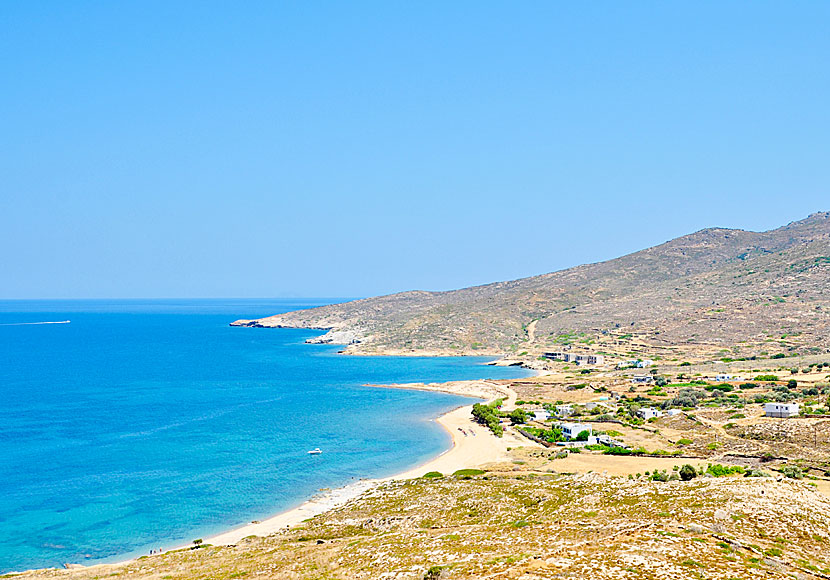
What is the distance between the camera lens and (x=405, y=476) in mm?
57875

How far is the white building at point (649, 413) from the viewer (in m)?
77.1

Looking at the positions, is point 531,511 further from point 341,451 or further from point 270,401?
point 270,401

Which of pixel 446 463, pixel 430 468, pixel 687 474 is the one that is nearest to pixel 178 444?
pixel 430 468

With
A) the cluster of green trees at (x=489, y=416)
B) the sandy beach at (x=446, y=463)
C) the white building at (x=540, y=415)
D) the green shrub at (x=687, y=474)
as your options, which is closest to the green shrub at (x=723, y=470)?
the green shrub at (x=687, y=474)

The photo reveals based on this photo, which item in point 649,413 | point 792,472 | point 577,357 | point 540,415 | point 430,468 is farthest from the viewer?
point 577,357

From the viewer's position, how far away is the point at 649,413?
77.7 metres

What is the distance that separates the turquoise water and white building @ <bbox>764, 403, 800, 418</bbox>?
33.8 m

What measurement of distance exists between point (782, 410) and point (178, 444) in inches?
2506

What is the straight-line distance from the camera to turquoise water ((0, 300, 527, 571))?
47.8 m

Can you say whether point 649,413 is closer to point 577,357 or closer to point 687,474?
point 687,474

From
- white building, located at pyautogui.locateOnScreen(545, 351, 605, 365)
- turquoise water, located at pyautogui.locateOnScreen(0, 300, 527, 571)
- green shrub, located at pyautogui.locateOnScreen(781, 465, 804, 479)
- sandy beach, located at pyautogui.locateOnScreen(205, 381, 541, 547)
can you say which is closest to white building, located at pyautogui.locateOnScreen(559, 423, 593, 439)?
sandy beach, located at pyautogui.locateOnScreen(205, 381, 541, 547)

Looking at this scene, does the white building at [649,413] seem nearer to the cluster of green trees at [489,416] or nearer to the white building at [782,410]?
the white building at [782,410]

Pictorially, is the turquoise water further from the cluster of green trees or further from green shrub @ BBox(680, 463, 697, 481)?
green shrub @ BBox(680, 463, 697, 481)

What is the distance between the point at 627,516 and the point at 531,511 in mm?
6583
